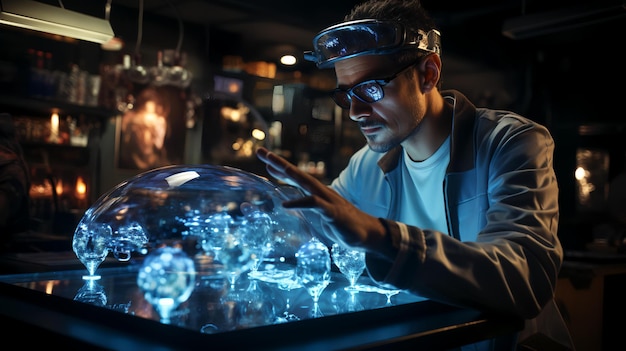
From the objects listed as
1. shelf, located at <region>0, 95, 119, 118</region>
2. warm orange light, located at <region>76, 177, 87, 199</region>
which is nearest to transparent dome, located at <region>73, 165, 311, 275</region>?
shelf, located at <region>0, 95, 119, 118</region>

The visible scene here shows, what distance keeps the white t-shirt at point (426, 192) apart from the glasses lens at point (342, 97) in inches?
12.3

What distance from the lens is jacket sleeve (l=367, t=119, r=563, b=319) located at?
1220 millimetres

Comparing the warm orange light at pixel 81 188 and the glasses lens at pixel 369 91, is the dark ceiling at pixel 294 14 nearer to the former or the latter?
the warm orange light at pixel 81 188

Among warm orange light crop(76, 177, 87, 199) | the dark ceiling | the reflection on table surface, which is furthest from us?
the dark ceiling

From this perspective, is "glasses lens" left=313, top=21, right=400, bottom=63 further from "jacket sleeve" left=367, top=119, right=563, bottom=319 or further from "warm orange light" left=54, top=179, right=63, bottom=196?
"warm orange light" left=54, top=179, right=63, bottom=196

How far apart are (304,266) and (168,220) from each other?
312 millimetres

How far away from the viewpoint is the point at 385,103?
76.0 inches

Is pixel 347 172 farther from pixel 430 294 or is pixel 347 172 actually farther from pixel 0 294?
pixel 0 294

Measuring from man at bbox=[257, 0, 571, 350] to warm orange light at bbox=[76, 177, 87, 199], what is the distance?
11.3 ft

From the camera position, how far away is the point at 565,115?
722 cm

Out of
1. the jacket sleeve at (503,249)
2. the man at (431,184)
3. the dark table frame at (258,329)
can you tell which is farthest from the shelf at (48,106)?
the jacket sleeve at (503,249)

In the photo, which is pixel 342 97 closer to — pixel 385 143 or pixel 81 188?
pixel 385 143

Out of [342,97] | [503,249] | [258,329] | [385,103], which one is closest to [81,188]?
[342,97]

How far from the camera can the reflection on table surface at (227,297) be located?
1.07 meters
